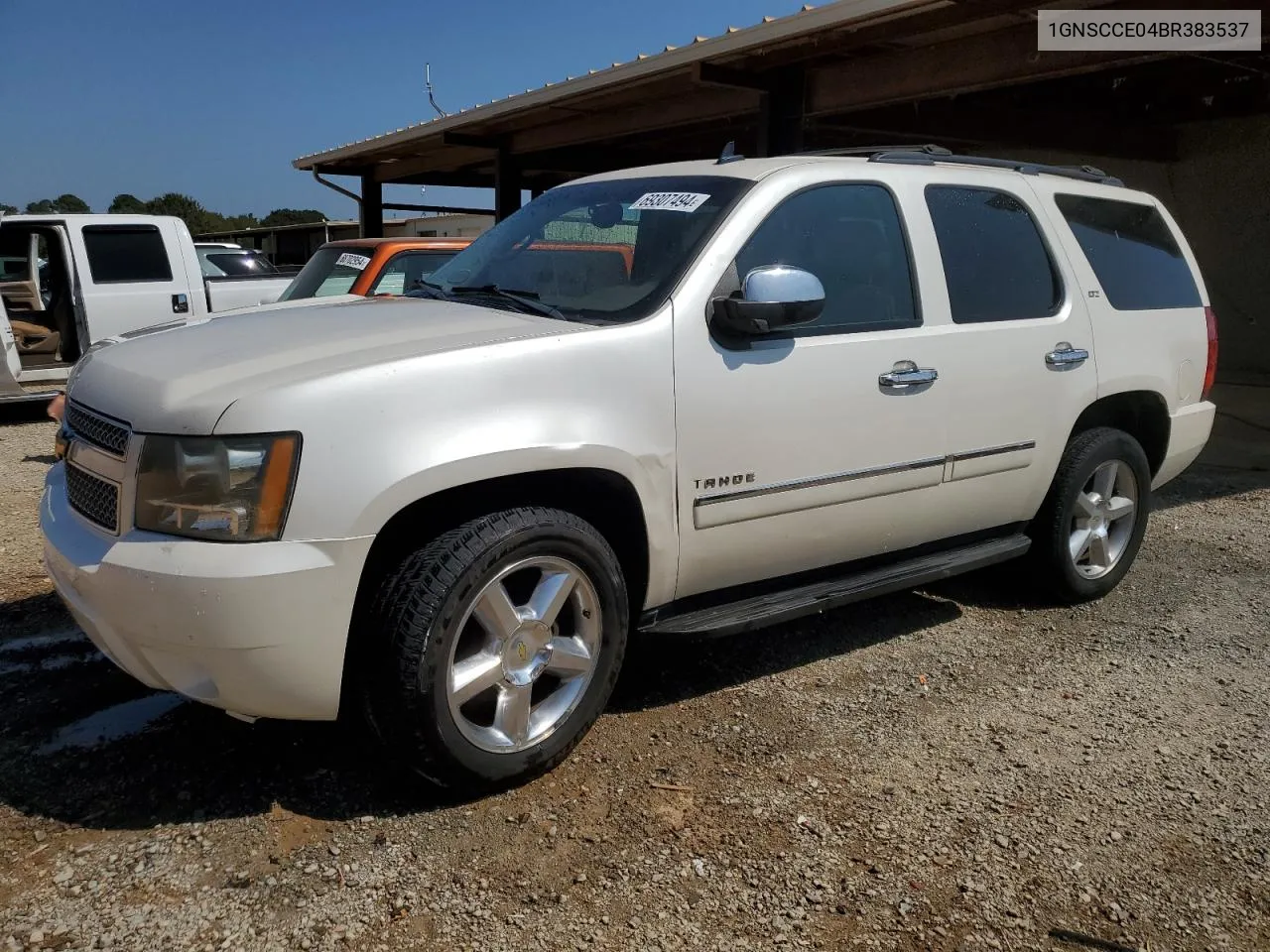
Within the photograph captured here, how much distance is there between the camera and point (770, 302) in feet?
10.3

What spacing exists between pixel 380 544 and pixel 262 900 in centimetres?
93

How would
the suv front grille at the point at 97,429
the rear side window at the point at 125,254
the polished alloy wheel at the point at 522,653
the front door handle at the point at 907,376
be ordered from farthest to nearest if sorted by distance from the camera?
the rear side window at the point at 125,254 → the front door handle at the point at 907,376 → the polished alloy wheel at the point at 522,653 → the suv front grille at the point at 97,429

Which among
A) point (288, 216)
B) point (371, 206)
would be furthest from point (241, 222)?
point (371, 206)

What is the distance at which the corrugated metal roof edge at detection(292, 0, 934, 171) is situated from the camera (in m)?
Answer: 7.17

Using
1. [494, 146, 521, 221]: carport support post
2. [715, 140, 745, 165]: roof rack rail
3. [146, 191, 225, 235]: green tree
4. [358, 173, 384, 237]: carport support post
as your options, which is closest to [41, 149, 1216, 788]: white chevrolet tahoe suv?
[715, 140, 745, 165]: roof rack rail

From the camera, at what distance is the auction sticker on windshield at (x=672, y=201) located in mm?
3537

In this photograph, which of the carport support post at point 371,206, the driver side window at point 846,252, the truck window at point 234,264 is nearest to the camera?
the driver side window at point 846,252

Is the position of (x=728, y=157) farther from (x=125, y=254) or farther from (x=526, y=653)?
(x=125, y=254)

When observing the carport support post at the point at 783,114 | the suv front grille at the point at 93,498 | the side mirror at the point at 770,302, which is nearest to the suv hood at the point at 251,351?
the suv front grille at the point at 93,498

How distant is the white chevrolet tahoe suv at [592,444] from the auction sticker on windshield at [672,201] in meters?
0.02

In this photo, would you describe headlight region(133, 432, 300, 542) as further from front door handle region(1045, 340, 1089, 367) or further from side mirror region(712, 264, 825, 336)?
front door handle region(1045, 340, 1089, 367)

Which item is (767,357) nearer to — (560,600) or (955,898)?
(560,600)

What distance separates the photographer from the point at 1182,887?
8.75ft

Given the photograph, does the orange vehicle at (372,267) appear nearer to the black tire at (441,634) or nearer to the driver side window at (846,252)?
the driver side window at (846,252)
